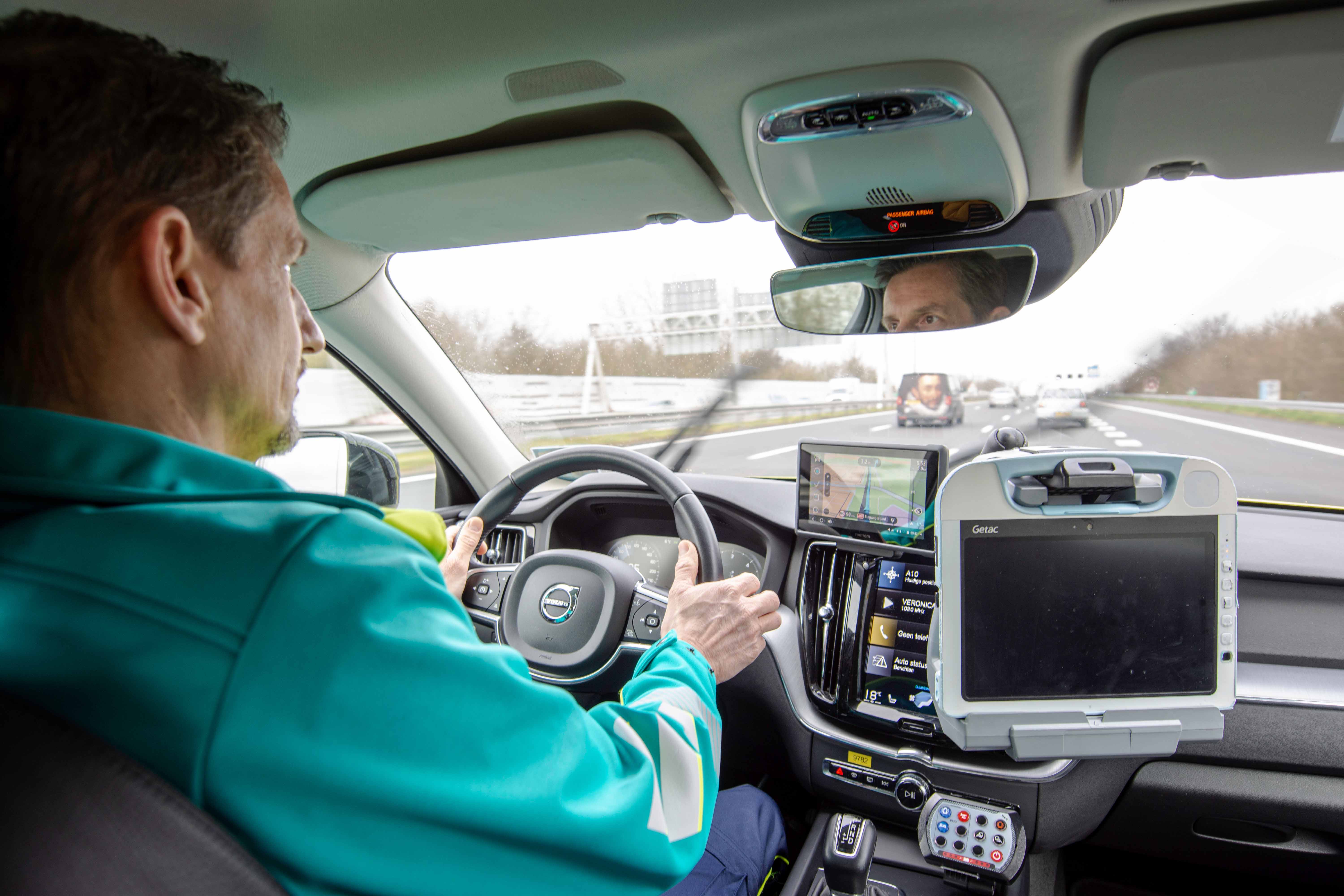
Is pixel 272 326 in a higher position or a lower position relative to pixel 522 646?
higher

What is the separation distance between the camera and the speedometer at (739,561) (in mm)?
2854

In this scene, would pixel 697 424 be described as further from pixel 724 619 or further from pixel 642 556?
pixel 724 619

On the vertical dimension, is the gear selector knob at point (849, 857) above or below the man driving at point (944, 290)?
below

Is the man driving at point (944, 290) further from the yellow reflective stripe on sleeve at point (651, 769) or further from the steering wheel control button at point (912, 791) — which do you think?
the yellow reflective stripe on sleeve at point (651, 769)

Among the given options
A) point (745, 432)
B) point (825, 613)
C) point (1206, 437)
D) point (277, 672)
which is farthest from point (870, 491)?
point (277, 672)

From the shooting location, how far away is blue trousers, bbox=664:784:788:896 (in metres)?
1.95

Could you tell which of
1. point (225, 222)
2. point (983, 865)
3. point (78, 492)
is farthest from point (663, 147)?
point (983, 865)

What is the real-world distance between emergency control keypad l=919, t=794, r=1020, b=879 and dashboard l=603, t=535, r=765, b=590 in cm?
93

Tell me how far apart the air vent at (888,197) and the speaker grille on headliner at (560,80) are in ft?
2.22

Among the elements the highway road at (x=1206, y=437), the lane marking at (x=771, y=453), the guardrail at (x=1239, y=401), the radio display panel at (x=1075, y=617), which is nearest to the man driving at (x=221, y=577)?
the radio display panel at (x=1075, y=617)

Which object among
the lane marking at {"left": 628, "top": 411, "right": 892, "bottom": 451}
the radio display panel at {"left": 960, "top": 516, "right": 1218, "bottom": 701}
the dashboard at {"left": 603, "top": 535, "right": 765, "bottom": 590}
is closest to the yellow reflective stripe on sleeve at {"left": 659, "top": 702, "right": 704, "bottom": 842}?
the radio display panel at {"left": 960, "top": 516, "right": 1218, "bottom": 701}

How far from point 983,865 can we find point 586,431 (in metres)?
2.11

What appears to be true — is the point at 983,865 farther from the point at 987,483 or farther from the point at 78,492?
the point at 78,492

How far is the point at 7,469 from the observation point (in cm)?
83
